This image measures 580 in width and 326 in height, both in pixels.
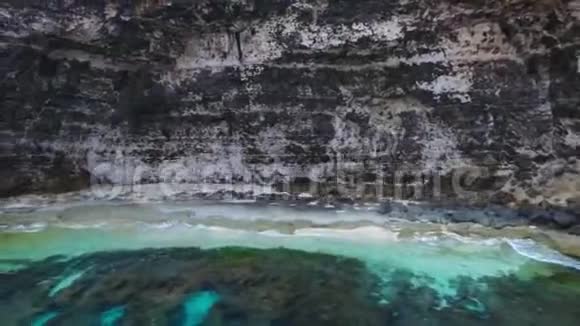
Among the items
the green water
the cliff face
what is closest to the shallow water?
the green water

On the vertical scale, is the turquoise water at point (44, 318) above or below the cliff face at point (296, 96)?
below

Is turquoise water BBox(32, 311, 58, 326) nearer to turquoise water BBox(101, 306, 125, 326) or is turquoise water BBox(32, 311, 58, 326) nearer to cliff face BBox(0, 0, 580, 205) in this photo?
turquoise water BBox(101, 306, 125, 326)

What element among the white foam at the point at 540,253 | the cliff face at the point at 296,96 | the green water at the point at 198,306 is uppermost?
the cliff face at the point at 296,96

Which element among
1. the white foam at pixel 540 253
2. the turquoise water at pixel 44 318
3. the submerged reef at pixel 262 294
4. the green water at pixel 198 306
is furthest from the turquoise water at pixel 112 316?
the white foam at pixel 540 253

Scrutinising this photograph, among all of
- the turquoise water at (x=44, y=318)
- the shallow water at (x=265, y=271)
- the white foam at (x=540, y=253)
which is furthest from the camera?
the white foam at (x=540, y=253)

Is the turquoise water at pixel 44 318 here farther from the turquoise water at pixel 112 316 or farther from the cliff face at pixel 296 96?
the cliff face at pixel 296 96

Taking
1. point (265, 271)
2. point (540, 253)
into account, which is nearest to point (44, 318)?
point (265, 271)

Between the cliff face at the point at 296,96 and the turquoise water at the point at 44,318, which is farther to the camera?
the cliff face at the point at 296,96

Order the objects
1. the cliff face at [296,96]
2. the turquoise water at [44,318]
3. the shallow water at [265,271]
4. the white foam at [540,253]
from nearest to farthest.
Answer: the turquoise water at [44,318]
the shallow water at [265,271]
the white foam at [540,253]
the cliff face at [296,96]
